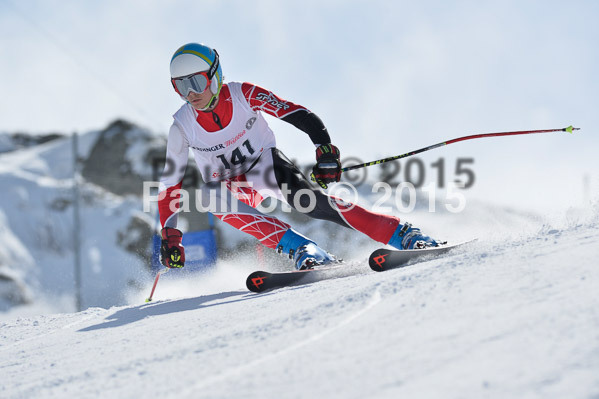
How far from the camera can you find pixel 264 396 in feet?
4.20

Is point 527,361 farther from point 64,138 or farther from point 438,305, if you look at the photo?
point 64,138

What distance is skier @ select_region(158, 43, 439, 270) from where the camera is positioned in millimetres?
3465

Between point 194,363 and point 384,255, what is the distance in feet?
5.60

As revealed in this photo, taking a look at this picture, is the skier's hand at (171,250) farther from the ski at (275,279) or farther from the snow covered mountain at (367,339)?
the ski at (275,279)

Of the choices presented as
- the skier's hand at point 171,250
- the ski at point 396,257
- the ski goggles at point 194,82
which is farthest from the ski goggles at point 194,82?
the ski at point 396,257

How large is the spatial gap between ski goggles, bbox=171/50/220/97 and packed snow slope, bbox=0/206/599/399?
1550 millimetres

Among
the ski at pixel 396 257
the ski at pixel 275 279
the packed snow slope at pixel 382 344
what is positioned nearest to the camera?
the packed snow slope at pixel 382 344

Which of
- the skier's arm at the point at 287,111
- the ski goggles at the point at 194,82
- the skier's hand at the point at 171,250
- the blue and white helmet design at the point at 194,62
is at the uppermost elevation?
the blue and white helmet design at the point at 194,62

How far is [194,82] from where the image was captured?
3.46 m

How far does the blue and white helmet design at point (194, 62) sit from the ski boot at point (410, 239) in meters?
1.52

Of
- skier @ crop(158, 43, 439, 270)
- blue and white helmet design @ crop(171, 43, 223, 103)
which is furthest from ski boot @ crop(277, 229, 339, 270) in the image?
blue and white helmet design @ crop(171, 43, 223, 103)

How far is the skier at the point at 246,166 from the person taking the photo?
136 inches

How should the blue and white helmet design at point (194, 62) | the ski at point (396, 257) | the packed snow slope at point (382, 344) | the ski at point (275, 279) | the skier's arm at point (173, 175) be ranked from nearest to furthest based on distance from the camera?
the packed snow slope at point (382, 344)
the ski at point (396, 257)
the ski at point (275, 279)
the blue and white helmet design at point (194, 62)
the skier's arm at point (173, 175)

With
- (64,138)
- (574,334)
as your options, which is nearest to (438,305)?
(574,334)
